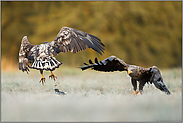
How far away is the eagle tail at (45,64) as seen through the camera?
3.00 meters

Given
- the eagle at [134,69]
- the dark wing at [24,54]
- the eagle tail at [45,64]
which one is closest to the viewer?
the eagle at [134,69]

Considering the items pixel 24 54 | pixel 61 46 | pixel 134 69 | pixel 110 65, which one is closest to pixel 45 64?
pixel 61 46

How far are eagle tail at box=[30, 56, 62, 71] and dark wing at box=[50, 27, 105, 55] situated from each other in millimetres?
290

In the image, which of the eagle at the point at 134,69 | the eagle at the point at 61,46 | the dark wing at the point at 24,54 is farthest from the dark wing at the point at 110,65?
the dark wing at the point at 24,54

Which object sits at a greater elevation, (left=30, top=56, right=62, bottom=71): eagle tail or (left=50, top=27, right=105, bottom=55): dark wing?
(left=50, top=27, right=105, bottom=55): dark wing

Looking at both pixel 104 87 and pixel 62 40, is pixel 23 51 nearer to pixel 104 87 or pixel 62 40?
pixel 62 40

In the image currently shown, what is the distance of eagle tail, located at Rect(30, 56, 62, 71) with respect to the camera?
3.00 meters

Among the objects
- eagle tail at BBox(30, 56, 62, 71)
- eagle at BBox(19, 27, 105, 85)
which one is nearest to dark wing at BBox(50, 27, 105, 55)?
eagle at BBox(19, 27, 105, 85)

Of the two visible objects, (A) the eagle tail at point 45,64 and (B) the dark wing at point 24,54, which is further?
(B) the dark wing at point 24,54

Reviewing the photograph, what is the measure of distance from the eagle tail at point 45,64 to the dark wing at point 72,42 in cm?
29

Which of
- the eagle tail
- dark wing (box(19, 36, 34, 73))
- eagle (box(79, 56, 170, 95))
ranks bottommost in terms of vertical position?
eagle (box(79, 56, 170, 95))

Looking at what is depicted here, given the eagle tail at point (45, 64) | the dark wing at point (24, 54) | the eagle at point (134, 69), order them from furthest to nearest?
1. the dark wing at point (24, 54)
2. the eagle tail at point (45, 64)
3. the eagle at point (134, 69)

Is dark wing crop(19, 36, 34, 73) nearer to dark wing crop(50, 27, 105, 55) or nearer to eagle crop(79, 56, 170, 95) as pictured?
dark wing crop(50, 27, 105, 55)

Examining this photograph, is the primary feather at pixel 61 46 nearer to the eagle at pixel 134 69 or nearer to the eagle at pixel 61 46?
the eagle at pixel 61 46
